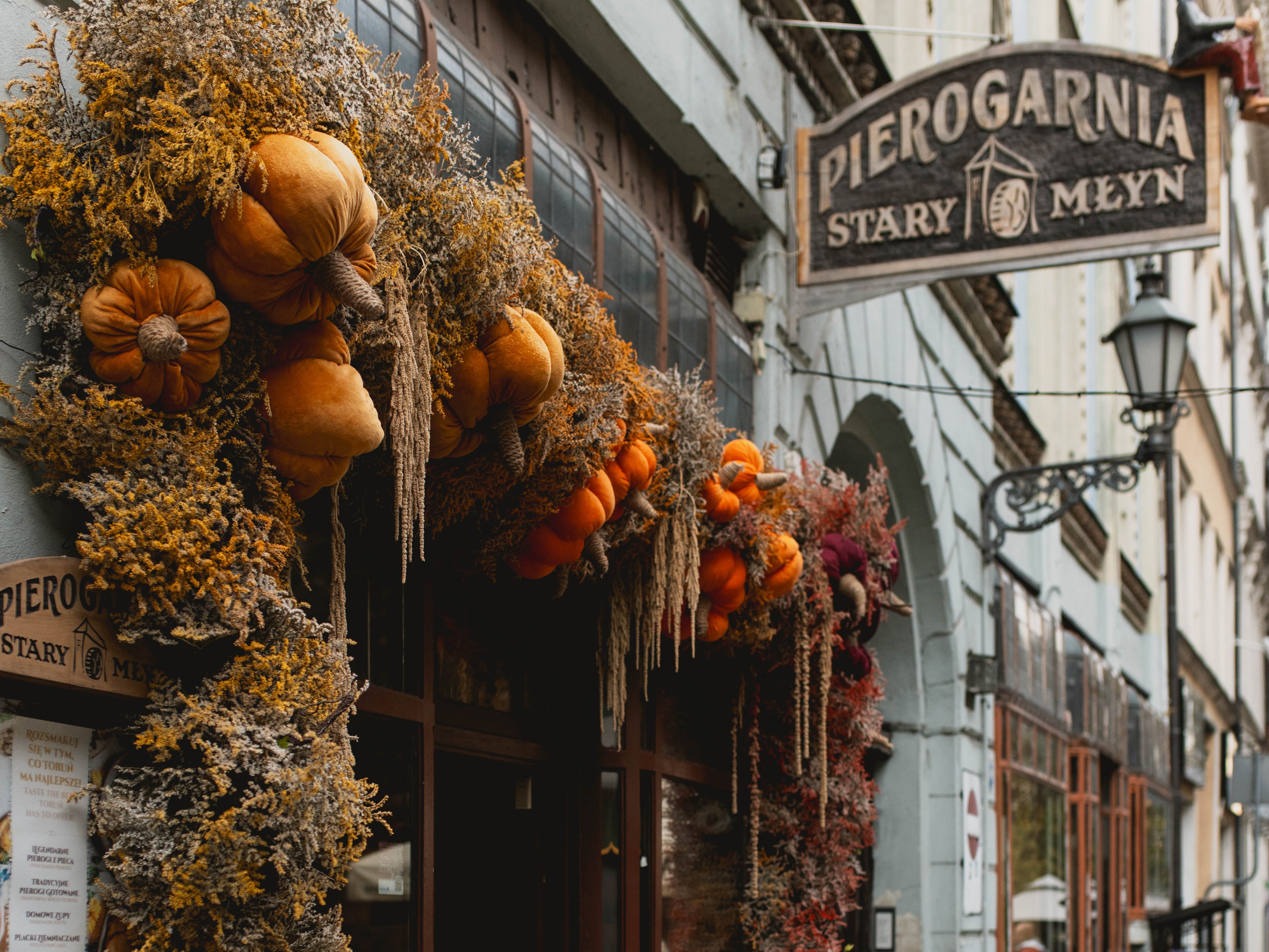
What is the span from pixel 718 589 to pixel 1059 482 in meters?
7.43

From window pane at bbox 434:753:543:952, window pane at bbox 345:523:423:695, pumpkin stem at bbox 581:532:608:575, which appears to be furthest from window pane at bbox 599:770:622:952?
pumpkin stem at bbox 581:532:608:575

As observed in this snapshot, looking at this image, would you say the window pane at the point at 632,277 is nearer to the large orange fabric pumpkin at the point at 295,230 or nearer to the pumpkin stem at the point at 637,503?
the pumpkin stem at the point at 637,503

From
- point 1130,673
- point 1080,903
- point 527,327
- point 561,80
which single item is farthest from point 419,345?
point 1130,673

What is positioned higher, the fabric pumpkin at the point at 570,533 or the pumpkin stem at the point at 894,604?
the fabric pumpkin at the point at 570,533

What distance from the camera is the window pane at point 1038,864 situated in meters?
14.3

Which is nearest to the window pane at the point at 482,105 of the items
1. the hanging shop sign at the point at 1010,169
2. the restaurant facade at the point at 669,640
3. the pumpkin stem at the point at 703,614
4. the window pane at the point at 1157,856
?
the restaurant facade at the point at 669,640

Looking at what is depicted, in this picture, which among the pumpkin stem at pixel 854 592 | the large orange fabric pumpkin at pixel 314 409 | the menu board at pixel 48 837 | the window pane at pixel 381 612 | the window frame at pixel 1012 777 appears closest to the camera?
the menu board at pixel 48 837

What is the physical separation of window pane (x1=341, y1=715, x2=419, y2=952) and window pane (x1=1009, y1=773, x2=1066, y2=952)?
31.0ft

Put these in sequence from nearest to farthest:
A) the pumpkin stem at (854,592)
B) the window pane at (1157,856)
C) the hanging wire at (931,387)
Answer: the pumpkin stem at (854,592)
the hanging wire at (931,387)
the window pane at (1157,856)

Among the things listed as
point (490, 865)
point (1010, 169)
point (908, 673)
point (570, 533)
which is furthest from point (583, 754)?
point (908, 673)

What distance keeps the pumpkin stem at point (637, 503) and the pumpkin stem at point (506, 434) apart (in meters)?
1.02

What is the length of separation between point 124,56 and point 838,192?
590 centimetres

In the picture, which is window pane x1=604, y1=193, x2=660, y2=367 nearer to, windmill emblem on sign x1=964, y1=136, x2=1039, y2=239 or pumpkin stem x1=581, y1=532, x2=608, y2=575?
pumpkin stem x1=581, y1=532, x2=608, y2=575

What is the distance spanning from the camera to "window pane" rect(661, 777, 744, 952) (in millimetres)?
7766
